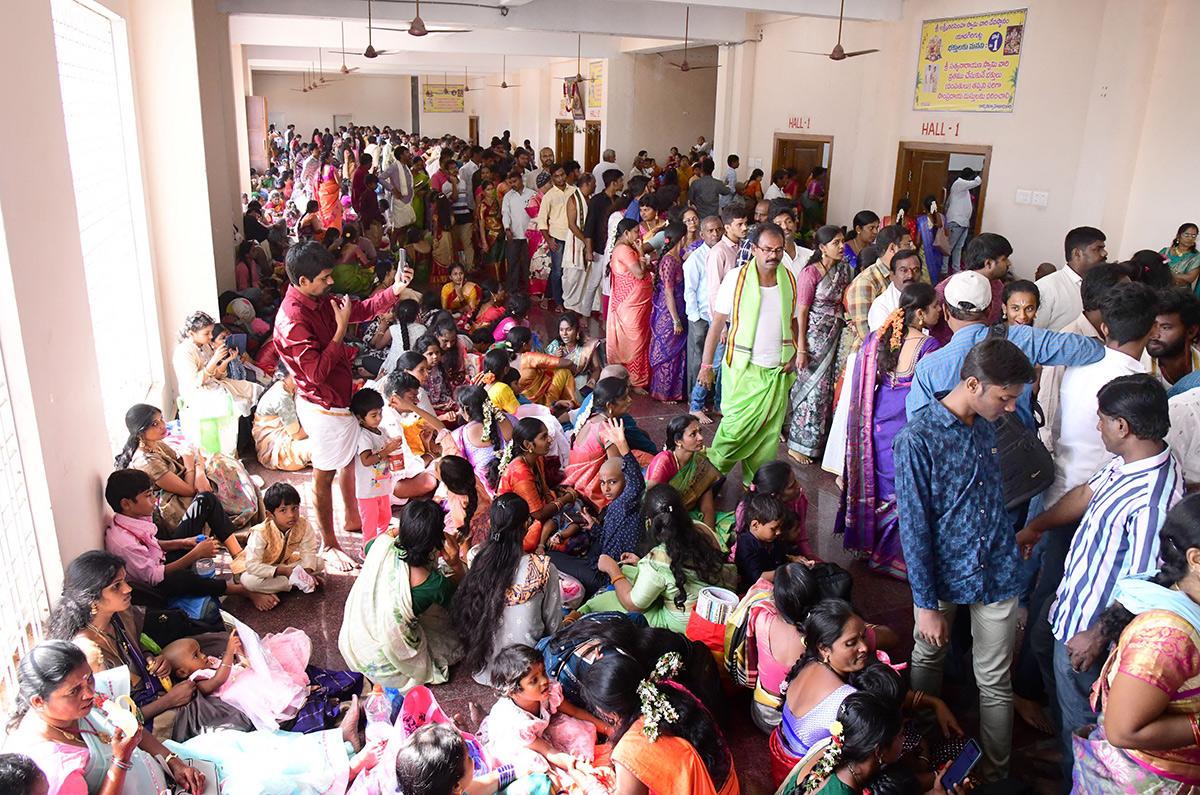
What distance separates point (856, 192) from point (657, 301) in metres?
4.48

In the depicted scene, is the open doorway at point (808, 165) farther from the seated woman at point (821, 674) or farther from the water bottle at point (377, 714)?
the water bottle at point (377, 714)

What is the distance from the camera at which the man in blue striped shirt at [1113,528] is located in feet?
7.84

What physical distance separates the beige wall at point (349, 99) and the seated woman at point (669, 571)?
2676cm

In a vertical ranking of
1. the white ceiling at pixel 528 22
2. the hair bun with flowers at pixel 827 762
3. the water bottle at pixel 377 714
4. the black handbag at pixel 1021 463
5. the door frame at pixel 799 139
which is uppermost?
the white ceiling at pixel 528 22

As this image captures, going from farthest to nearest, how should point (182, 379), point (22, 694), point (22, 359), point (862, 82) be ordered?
point (862, 82) → point (182, 379) → point (22, 359) → point (22, 694)

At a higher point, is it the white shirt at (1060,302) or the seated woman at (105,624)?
the white shirt at (1060,302)

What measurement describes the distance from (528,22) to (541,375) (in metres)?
5.98

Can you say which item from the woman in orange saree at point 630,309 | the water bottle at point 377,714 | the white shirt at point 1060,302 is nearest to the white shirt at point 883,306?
the white shirt at point 1060,302

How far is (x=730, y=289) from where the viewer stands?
15.6 feet

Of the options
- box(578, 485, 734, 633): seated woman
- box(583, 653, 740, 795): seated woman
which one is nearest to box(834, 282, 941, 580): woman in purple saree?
box(578, 485, 734, 633): seated woman

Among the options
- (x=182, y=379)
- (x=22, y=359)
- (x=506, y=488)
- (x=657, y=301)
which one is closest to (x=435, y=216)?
(x=657, y=301)

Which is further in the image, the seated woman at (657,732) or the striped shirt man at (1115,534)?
the striped shirt man at (1115,534)

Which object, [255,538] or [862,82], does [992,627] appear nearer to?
[255,538]

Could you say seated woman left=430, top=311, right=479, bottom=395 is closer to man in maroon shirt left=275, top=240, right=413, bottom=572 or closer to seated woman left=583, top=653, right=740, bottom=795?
man in maroon shirt left=275, top=240, right=413, bottom=572
